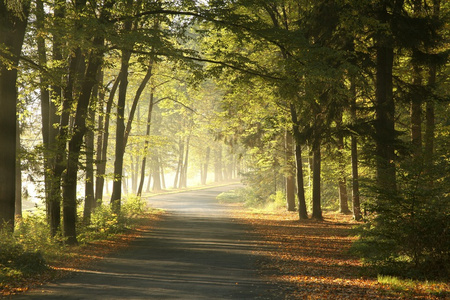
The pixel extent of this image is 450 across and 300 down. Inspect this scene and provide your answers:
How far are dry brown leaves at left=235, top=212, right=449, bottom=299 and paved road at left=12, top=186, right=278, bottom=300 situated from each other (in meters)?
0.62

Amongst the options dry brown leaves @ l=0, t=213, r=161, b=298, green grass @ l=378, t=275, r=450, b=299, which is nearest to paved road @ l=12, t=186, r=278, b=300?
dry brown leaves @ l=0, t=213, r=161, b=298

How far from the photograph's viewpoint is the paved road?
7902 millimetres

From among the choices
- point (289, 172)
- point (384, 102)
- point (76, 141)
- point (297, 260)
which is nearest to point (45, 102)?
point (76, 141)

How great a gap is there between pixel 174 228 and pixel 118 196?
11.6 ft

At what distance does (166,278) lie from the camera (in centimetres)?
934

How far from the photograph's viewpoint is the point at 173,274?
9.80 metres

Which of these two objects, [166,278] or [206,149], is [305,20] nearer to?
[166,278]

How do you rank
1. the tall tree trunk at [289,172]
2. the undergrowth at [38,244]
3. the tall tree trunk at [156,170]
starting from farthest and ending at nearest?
the tall tree trunk at [156,170] < the tall tree trunk at [289,172] < the undergrowth at [38,244]

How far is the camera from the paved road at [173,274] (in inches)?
311

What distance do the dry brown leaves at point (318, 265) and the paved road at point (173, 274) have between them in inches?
24.2

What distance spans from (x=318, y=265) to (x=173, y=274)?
387 cm

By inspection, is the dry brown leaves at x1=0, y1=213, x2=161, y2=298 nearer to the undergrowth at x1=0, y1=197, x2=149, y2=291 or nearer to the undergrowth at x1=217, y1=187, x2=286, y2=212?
the undergrowth at x1=0, y1=197, x2=149, y2=291

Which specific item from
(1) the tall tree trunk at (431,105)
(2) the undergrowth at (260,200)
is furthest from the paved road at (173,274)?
(2) the undergrowth at (260,200)

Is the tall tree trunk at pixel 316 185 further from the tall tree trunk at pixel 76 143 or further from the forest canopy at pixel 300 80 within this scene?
the tall tree trunk at pixel 76 143
